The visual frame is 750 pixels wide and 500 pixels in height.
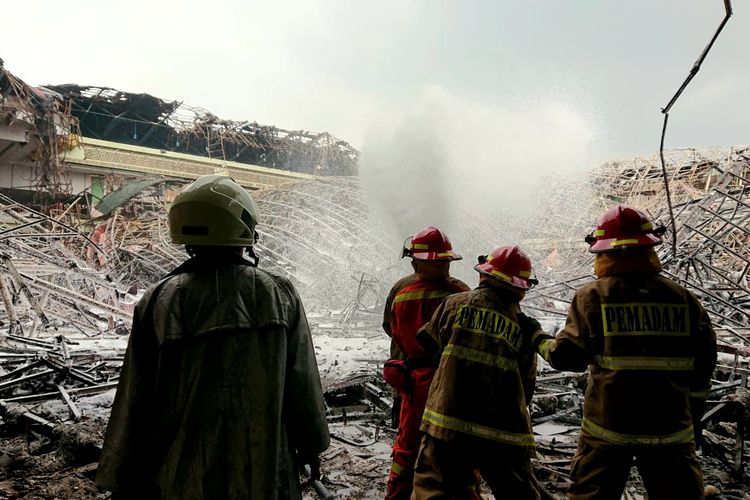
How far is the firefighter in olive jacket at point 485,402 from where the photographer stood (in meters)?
2.04

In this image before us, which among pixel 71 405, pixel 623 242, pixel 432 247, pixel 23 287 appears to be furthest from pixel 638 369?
pixel 23 287

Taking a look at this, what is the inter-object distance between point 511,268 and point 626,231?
1.76 feet

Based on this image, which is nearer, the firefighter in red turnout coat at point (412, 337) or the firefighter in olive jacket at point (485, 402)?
the firefighter in olive jacket at point (485, 402)

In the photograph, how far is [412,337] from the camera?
2904 millimetres

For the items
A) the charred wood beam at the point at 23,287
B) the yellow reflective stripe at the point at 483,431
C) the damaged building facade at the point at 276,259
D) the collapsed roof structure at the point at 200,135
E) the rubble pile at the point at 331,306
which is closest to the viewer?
the yellow reflective stripe at the point at 483,431

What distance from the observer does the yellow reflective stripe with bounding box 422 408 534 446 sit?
6.68 feet

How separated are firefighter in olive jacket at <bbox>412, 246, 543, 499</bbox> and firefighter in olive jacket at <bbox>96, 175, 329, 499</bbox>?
33.8 inches

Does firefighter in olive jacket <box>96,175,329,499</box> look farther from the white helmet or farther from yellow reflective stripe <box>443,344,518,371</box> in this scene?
yellow reflective stripe <box>443,344,518,371</box>

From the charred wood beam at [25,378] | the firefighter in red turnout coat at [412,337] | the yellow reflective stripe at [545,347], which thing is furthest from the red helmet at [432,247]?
the charred wood beam at [25,378]

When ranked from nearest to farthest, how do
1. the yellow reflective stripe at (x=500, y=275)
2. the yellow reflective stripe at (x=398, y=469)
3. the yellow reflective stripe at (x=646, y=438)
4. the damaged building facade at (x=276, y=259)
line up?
the yellow reflective stripe at (x=646, y=438) → the yellow reflective stripe at (x=500, y=275) → the yellow reflective stripe at (x=398, y=469) → the damaged building facade at (x=276, y=259)

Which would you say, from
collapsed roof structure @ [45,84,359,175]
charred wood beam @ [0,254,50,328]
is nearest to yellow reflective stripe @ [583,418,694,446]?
charred wood beam @ [0,254,50,328]

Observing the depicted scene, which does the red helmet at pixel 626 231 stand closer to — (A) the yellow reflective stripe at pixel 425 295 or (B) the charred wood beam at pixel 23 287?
(A) the yellow reflective stripe at pixel 425 295

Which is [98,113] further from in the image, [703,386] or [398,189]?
[703,386]

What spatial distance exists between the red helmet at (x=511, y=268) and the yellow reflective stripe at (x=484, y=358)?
36 centimetres
